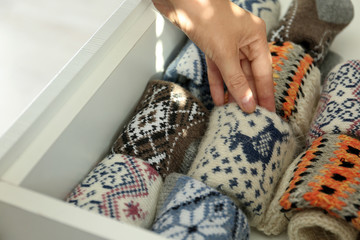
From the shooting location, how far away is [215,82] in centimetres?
95

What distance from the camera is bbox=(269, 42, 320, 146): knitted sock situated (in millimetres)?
926

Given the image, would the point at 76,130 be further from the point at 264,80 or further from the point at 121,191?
the point at 264,80

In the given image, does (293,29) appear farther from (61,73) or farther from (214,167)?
(61,73)

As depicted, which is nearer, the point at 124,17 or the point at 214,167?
the point at 214,167

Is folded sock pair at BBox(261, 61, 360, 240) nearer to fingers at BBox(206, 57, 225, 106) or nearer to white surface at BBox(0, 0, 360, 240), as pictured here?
white surface at BBox(0, 0, 360, 240)

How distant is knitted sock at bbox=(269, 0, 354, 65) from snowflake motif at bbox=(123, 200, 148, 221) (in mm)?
565

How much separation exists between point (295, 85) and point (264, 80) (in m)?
0.09

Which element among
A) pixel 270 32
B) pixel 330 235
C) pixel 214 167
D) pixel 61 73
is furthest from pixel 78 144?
pixel 270 32

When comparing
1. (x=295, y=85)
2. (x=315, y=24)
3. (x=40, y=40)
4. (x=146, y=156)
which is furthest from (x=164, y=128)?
(x=40, y=40)

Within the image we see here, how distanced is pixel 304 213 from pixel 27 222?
A: 0.42 meters

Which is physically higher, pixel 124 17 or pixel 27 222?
pixel 124 17

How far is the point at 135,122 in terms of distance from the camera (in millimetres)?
869

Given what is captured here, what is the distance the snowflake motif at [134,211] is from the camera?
0.73 meters

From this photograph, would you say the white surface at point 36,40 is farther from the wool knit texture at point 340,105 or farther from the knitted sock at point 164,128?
the wool knit texture at point 340,105
